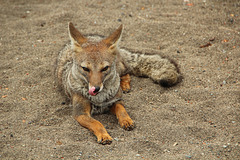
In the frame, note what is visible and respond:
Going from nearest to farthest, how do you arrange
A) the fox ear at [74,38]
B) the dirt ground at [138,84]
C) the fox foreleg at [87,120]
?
the dirt ground at [138,84] → the fox foreleg at [87,120] → the fox ear at [74,38]

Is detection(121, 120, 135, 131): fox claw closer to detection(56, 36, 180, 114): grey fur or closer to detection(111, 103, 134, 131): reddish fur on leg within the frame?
detection(111, 103, 134, 131): reddish fur on leg

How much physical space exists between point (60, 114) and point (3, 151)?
47.9 inches

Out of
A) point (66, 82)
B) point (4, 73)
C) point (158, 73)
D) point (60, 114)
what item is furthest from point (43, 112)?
point (158, 73)

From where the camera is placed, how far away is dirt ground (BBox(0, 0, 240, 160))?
4.07m

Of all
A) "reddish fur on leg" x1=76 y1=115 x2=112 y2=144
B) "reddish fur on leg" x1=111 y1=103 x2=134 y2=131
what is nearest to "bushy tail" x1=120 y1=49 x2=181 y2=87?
"reddish fur on leg" x1=111 y1=103 x2=134 y2=131

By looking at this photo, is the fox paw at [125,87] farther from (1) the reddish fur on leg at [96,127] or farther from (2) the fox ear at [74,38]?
(2) the fox ear at [74,38]

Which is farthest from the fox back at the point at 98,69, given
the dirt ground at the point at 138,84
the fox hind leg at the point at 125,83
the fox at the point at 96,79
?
the dirt ground at the point at 138,84

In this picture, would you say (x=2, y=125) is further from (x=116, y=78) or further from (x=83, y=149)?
(x=116, y=78)

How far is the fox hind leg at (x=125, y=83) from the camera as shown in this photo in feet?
18.7

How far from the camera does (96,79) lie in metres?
4.27

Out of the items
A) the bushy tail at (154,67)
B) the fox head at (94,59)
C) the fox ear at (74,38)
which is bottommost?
the bushy tail at (154,67)

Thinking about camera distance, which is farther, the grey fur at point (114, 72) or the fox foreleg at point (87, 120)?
the grey fur at point (114, 72)

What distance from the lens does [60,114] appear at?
16.2ft

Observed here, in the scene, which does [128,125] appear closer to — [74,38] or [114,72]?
[114,72]
